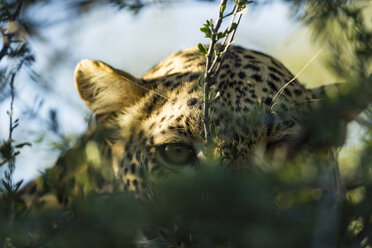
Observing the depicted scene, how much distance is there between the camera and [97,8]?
119 inches

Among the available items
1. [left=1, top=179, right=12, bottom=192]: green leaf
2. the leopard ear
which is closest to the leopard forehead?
the leopard ear

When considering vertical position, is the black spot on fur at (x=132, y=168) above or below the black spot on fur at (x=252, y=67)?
below

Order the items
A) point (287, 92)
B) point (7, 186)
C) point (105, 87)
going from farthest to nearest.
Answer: point (105, 87)
point (287, 92)
point (7, 186)

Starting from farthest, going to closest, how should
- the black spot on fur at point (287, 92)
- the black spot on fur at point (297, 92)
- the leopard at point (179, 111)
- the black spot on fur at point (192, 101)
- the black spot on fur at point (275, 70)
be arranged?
the black spot on fur at point (275, 70)
the black spot on fur at point (297, 92)
the black spot on fur at point (287, 92)
the black spot on fur at point (192, 101)
the leopard at point (179, 111)

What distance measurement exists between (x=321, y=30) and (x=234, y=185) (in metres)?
1.02

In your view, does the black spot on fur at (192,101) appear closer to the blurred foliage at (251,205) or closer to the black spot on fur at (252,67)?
the black spot on fur at (252,67)

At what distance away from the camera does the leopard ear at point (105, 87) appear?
3168 millimetres

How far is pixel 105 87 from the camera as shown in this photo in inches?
130

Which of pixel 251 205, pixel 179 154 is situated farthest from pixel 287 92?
pixel 251 205

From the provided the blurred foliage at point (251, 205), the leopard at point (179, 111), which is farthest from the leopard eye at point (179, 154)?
the blurred foliage at point (251, 205)

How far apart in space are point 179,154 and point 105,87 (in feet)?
2.86

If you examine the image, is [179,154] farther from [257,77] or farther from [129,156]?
[257,77]

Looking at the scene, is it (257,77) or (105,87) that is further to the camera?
(105,87)

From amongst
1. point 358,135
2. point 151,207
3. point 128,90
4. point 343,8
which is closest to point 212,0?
point 343,8
